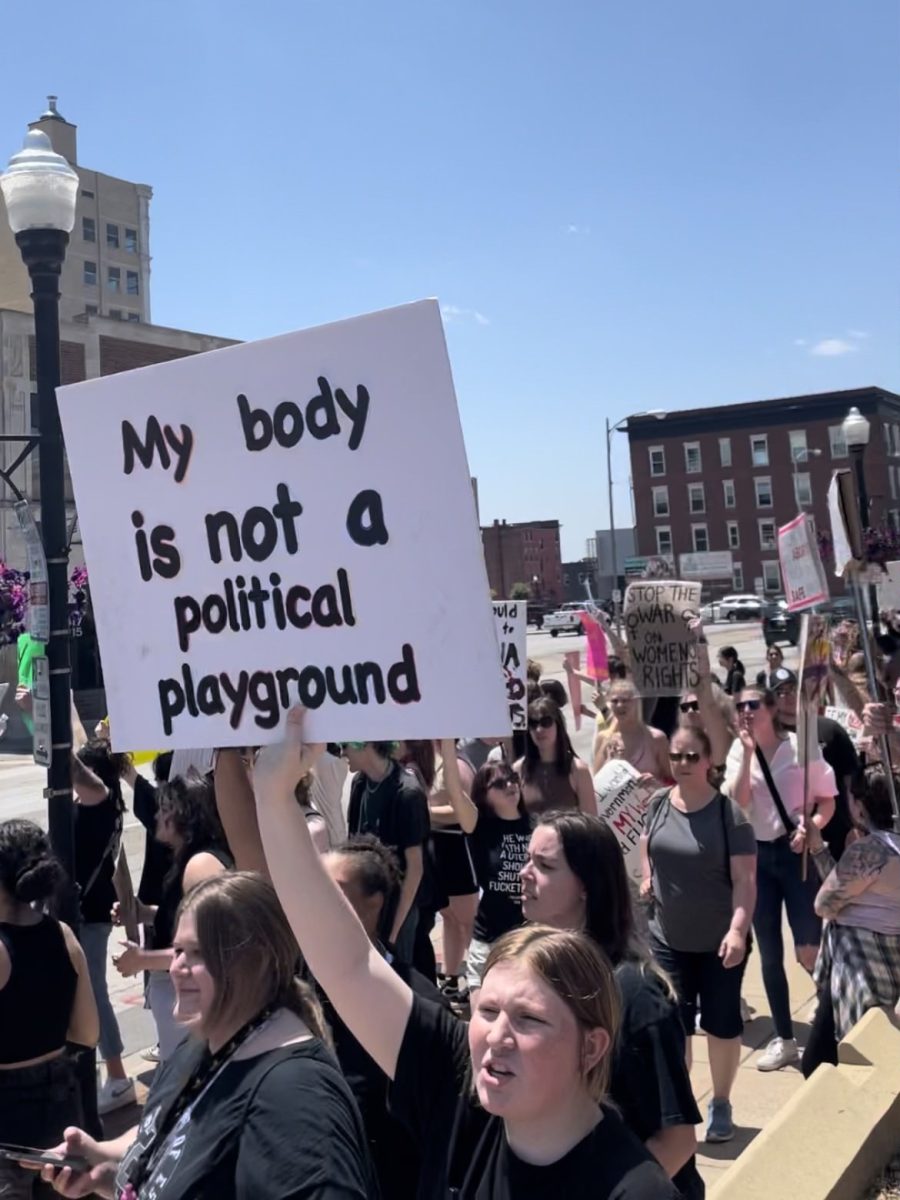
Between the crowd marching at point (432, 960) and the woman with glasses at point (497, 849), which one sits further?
the woman with glasses at point (497, 849)

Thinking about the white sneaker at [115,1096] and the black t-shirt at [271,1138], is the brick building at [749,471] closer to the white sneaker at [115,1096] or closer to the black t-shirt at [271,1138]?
the white sneaker at [115,1096]

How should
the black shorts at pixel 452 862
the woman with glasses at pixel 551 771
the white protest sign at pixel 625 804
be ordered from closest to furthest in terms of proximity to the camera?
the white protest sign at pixel 625 804, the woman with glasses at pixel 551 771, the black shorts at pixel 452 862

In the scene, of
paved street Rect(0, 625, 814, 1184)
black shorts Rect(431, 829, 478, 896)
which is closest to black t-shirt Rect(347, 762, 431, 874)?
black shorts Rect(431, 829, 478, 896)

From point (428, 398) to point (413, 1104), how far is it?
56.9 inches

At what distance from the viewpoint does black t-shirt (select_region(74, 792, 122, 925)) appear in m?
6.09

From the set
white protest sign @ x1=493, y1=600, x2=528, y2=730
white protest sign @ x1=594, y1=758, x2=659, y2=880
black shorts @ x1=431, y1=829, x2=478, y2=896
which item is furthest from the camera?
white protest sign @ x1=493, y1=600, x2=528, y2=730

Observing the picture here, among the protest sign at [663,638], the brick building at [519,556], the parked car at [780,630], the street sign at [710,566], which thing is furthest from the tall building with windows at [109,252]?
the protest sign at [663,638]

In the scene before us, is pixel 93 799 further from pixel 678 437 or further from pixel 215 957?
pixel 678 437

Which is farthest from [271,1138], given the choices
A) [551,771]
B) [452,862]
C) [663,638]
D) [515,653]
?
[663,638]

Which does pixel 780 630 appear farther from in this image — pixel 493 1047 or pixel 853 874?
pixel 493 1047

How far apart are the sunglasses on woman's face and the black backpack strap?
114cm

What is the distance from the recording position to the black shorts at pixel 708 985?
4898 millimetres

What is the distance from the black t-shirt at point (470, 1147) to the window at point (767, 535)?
75.6 m

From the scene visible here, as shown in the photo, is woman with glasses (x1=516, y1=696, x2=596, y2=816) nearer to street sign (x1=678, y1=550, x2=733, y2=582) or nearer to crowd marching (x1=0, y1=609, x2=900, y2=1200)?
crowd marching (x1=0, y1=609, x2=900, y2=1200)
